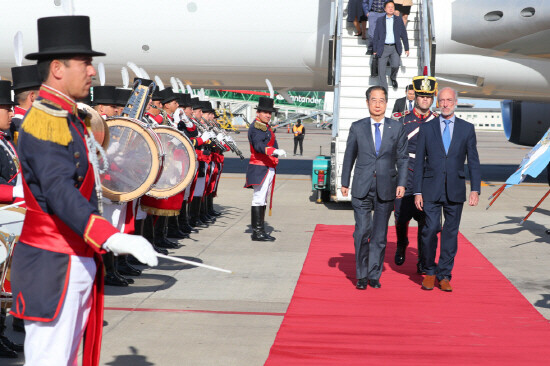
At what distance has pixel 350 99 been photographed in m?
14.2

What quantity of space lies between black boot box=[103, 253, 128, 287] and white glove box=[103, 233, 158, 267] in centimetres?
434

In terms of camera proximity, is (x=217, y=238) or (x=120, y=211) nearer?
(x=120, y=211)

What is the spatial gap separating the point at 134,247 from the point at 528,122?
60.9 ft

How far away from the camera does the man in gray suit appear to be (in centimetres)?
699

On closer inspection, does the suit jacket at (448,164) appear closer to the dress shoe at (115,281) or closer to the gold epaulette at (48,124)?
the dress shoe at (115,281)

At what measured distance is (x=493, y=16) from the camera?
14.8 m

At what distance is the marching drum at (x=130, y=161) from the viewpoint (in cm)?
530

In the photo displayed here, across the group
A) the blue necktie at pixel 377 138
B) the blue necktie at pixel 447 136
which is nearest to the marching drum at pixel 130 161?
the blue necktie at pixel 377 138

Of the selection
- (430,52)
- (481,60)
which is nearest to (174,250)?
(430,52)

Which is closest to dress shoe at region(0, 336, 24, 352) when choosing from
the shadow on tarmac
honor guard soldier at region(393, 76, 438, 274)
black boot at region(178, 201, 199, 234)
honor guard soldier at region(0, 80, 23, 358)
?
honor guard soldier at region(0, 80, 23, 358)

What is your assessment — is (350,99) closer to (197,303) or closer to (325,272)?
(325,272)

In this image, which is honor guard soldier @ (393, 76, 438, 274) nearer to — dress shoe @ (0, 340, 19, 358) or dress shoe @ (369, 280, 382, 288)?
dress shoe @ (369, 280, 382, 288)

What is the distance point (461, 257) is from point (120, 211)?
4.42m

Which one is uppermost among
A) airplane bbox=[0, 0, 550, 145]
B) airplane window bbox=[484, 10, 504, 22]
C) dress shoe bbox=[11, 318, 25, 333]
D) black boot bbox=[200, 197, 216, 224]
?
airplane window bbox=[484, 10, 504, 22]
